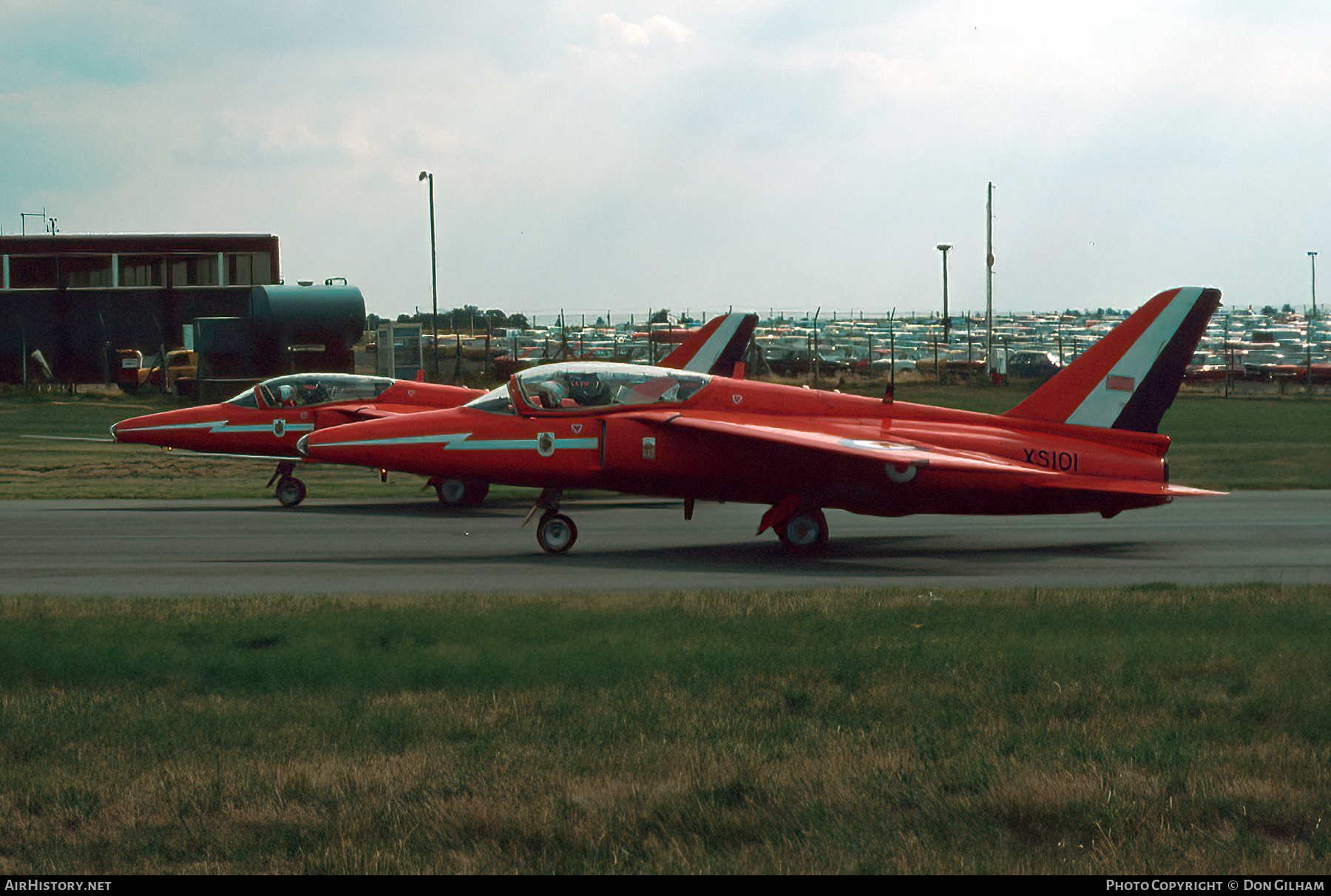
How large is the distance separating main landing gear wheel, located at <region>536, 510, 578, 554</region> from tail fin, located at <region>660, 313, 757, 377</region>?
982 cm

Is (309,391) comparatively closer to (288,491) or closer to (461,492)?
(288,491)

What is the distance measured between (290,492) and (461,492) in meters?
2.93

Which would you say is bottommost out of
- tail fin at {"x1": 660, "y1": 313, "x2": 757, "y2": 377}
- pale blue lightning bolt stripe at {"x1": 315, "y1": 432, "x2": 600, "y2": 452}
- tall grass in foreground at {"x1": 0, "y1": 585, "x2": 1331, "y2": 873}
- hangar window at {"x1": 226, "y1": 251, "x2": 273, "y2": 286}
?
tall grass in foreground at {"x1": 0, "y1": 585, "x2": 1331, "y2": 873}

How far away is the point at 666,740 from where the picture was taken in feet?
23.0

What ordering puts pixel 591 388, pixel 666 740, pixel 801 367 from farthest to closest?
pixel 801 367 < pixel 591 388 < pixel 666 740

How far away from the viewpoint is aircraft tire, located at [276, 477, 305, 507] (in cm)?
2211

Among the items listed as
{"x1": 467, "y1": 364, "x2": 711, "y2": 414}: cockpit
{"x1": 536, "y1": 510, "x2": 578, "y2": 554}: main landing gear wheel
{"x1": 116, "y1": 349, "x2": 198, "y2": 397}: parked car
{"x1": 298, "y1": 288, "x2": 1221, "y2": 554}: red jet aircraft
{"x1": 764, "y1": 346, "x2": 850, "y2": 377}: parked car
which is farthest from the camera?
{"x1": 764, "y1": 346, "x2": 850, "y2": 377}: parked car

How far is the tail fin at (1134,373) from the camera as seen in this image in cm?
1736

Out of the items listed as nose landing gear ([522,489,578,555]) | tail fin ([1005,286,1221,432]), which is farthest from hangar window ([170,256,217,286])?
tail fin ([1005,286,1221,432])

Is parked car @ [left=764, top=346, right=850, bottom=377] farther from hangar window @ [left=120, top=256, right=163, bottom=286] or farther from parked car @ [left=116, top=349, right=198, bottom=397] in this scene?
hangar window @ [left=120, top=256, right=163, bottom=286]

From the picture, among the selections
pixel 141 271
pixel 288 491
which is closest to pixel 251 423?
pixel 288 491

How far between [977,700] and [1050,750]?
3.55 ft

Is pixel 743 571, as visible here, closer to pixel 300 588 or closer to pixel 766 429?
pixel 766 429

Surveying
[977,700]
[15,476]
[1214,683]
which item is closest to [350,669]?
[977,700]
